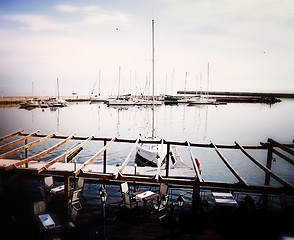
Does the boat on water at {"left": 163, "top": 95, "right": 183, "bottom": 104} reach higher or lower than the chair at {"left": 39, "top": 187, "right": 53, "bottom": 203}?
higher

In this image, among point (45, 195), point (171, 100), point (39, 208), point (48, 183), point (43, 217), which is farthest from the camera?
point (171, 100)

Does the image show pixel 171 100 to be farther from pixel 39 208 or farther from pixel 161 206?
pixel 39 208

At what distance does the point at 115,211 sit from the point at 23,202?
179 inches

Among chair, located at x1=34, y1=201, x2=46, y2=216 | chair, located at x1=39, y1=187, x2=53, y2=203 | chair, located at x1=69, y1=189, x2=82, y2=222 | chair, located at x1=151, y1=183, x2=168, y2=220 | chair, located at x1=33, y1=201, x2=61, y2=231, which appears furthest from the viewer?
chair, located at x1=39, y1=187, x2=53, y2=203

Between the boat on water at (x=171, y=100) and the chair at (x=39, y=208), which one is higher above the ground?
the boat on water at (x=171, y=100)

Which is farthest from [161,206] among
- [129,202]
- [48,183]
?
[48,183]

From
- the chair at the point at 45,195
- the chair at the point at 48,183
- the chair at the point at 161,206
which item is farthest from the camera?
the chair at the point at 48,183

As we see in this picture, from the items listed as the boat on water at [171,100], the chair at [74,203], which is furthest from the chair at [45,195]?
the boat on water at [171,100]

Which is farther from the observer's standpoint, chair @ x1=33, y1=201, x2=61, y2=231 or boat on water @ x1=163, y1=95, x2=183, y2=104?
boat on water @ x1=163, y1=95, x2=183, y2=104

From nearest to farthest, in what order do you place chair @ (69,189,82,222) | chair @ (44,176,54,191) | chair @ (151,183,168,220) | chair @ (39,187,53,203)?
chair @ (69,189,82,222) < chair @ (151,183,168,220) < chair @ (39,187,53,203) < chair @ (44,176,54,191)

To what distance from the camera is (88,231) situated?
320 inches

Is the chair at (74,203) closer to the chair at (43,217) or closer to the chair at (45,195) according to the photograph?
the chair at (43,217)

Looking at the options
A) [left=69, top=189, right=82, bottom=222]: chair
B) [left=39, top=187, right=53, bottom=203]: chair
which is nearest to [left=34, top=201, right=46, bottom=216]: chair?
[left=69, top=189, right=82, bottom=222]: chair

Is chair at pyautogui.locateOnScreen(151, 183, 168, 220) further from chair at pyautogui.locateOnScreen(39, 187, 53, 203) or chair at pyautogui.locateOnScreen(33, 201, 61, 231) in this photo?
chair at pyautogui.locateOnScreen(39, 187, 53, 203)
